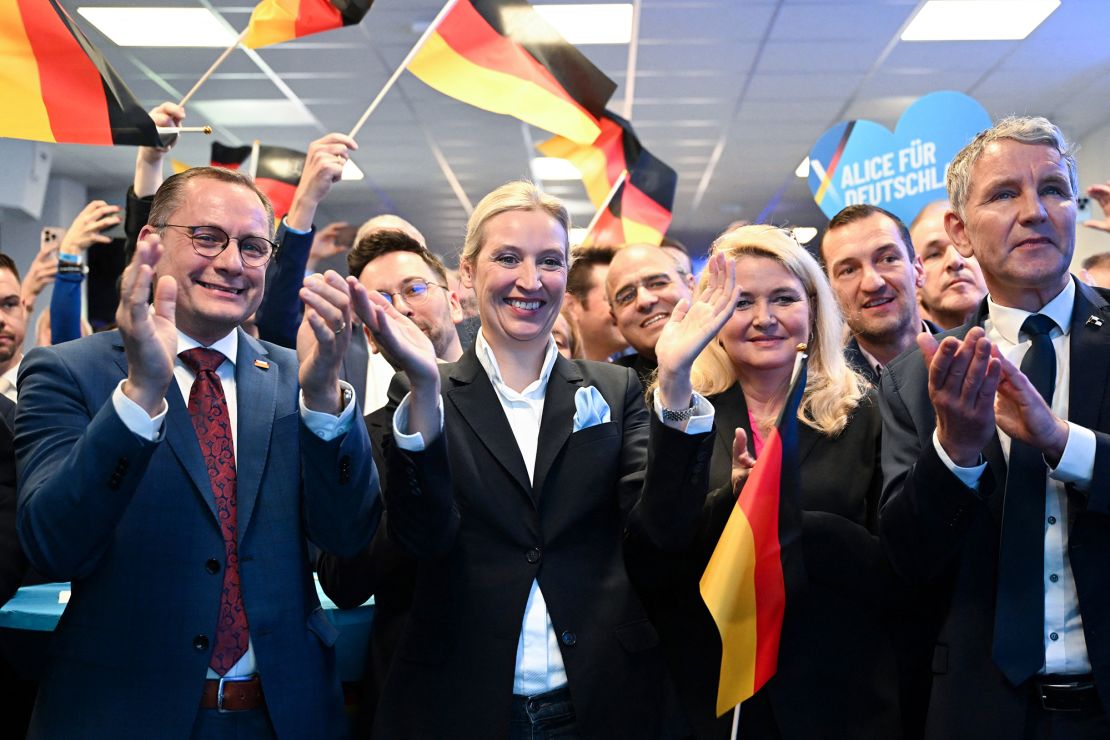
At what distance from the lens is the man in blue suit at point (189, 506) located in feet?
5.36

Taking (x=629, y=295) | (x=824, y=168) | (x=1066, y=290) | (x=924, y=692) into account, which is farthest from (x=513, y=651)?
(x=824, y=168)

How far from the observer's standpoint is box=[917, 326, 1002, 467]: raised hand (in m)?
1.76

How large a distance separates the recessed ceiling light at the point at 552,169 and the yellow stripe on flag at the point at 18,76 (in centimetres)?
748

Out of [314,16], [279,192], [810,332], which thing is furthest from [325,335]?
[279,192]

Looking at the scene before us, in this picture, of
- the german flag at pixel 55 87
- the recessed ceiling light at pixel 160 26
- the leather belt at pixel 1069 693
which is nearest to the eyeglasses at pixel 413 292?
the german flag at pixel 55 87

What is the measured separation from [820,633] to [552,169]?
28.6 feet

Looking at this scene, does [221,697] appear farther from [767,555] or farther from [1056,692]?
[1056,692]

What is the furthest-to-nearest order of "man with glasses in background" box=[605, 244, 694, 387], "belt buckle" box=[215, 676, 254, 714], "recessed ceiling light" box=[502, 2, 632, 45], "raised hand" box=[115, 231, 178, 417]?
"recessed ceiling light" box=[502, 2, 632, 45], "man with glasses in background" box=[605, 244, 694, 387], "belt buckle" box=[215, 676, 254, 714], "raised hand" box=[115, 231, 178, 417]

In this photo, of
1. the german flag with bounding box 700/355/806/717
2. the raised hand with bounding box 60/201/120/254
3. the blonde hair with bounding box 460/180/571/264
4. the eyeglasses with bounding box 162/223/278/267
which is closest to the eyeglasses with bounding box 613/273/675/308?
the blonde hair with bounding box 460/180/571/264

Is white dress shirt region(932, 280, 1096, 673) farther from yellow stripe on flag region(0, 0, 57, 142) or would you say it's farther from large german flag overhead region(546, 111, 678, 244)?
large german flag overhead region(546, 111, 678, 244)

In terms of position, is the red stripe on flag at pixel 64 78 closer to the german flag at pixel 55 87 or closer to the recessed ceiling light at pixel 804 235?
the german flag at pixel 55 87

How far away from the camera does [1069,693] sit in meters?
1.82

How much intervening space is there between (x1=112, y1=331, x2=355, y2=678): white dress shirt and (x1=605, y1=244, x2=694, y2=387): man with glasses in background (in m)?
1.49

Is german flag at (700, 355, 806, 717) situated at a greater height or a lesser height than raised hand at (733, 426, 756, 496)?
lesser
